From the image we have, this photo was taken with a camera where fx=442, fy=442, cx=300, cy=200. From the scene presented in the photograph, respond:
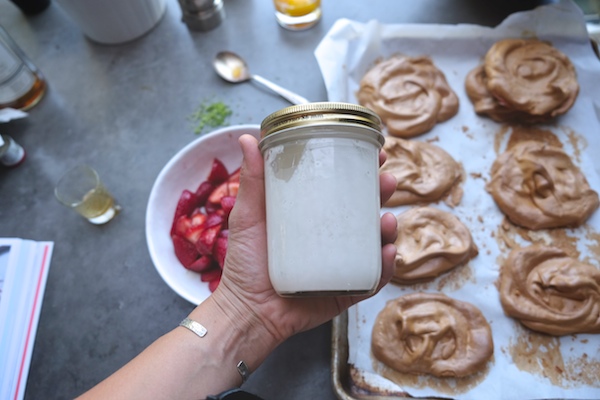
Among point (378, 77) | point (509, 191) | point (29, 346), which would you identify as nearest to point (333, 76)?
point (378, 77)

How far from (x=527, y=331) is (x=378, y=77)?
46.0 inches

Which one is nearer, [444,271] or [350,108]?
[350,108]

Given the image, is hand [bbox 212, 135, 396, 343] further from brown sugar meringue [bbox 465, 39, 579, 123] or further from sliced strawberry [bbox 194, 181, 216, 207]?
brown sugar meringue [bbox 465, 39, 579, 123]

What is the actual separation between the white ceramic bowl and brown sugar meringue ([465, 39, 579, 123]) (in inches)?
39.2

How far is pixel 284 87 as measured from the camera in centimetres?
208

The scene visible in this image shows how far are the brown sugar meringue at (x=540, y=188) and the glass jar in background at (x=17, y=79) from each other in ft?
7.00

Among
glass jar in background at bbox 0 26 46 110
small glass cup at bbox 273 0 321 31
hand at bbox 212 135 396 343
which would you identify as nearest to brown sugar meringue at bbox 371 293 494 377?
hand at bbox 212 135 396 343

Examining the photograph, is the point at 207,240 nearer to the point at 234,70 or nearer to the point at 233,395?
the point at 233,395

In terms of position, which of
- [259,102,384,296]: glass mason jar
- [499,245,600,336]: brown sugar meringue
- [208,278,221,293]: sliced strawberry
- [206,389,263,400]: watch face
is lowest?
[499,245,600,336]: brown sugar meringue

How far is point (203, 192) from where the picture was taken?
5.86 feet

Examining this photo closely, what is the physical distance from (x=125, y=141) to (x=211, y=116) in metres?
0.42

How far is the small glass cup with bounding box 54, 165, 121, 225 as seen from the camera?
1.81 meters

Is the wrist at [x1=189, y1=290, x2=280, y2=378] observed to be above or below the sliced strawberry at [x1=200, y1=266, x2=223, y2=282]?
above

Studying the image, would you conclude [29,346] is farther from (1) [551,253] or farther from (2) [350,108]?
(1) [551,253]
